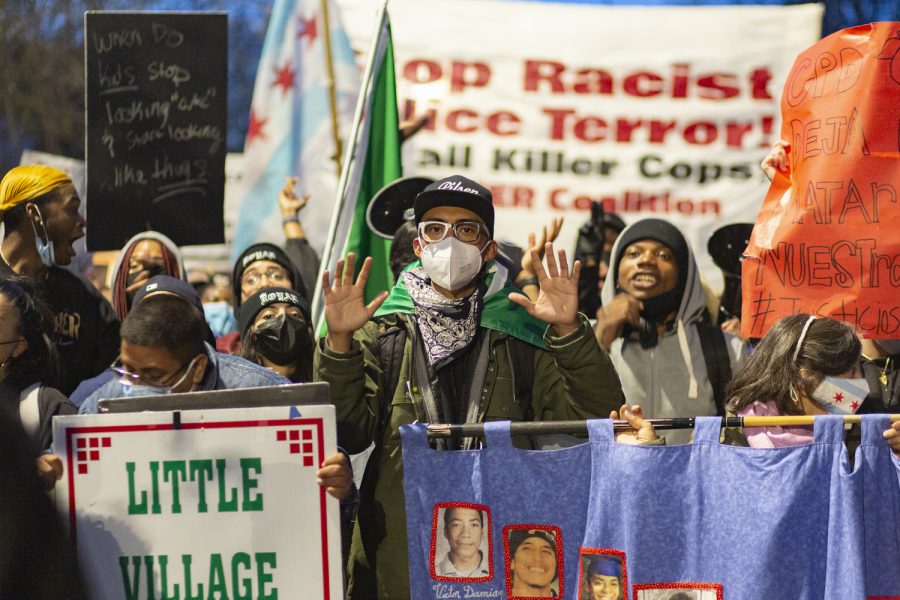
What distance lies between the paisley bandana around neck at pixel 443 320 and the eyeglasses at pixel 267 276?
1961 mm

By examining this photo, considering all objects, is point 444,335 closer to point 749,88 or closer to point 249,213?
point 249,213

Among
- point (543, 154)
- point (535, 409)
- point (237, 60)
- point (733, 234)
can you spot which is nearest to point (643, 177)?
point (543, 154)

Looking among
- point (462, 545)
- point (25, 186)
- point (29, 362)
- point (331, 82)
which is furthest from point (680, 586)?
point (331, 82)

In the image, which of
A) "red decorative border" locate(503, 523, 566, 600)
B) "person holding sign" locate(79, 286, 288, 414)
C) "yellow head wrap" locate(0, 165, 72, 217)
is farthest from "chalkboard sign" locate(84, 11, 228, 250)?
"red decorative border" locate(503, 523, 566, 600)

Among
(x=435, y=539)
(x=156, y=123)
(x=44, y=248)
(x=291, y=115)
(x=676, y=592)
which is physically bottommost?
(x=676, y=592)

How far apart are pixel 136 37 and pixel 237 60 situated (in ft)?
50.9

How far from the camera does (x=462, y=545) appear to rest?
13.2 ft

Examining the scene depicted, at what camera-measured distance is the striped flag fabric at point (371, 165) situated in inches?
258

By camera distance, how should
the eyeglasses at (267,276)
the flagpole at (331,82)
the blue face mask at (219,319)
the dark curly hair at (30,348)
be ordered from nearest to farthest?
1. the dark curly hair at (30,348)
2. the eyeglasses at (267,276)
3. the flagpole at (331,82)
4. the blue face mask at (219,319)

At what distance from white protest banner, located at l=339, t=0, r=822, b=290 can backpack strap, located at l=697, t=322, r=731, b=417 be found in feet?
11.2

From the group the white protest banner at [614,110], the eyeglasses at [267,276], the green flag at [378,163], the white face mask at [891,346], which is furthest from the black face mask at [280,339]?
the white protest banner at [614,110]

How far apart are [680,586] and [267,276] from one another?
2.92m

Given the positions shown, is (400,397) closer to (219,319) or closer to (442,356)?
(442,356)

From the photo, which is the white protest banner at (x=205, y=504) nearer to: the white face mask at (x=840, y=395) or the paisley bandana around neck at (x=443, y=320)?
the paisley bandana around neck at (x=443, y=320)
